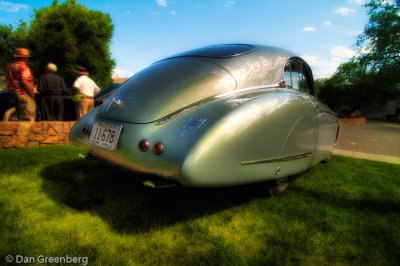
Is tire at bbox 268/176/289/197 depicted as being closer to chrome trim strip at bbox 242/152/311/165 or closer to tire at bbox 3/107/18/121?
chrome trim strip at bbox 242/152/311/165

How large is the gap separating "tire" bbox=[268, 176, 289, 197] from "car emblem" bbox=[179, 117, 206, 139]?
3.69ft

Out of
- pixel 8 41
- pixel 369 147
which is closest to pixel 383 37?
pixel 369 147

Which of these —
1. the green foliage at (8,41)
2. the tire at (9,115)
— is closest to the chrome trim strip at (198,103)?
the tire at (9,115)

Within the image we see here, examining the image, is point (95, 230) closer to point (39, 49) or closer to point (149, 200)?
point (149, 200)

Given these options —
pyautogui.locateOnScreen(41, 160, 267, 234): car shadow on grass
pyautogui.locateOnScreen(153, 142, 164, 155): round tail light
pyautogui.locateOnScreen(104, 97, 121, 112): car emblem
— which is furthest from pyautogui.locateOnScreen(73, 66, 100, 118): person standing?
pyautogui.locateOnScreen(153, 142, 164, 155): round tail light

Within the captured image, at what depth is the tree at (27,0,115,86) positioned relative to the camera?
24453mm

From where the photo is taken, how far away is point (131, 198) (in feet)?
9.02

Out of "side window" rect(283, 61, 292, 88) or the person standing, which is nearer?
"side window" rect(283, 61, 292, 88)

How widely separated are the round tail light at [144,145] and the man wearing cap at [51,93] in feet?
14.8

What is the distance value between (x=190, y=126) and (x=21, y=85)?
450 cm

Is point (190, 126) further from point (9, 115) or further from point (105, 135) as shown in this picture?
point (9, 115)

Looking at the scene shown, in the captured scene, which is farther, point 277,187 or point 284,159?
point 277,187

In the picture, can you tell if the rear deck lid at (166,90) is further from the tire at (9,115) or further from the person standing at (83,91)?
the tire at (9,115)

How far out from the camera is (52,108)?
5.96 m
